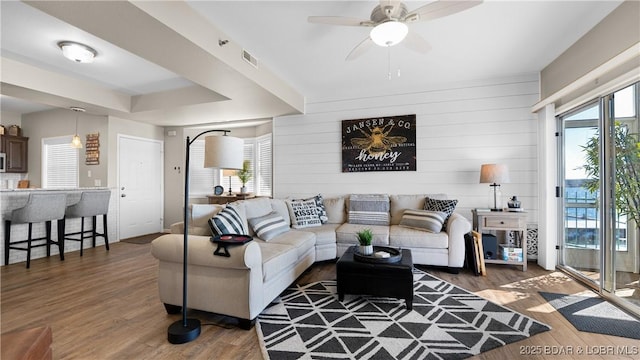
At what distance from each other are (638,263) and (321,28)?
12.0 ft

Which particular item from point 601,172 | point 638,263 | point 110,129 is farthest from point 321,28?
point 110,129

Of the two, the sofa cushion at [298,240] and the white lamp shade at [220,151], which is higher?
the white lamp shade at [220,151]

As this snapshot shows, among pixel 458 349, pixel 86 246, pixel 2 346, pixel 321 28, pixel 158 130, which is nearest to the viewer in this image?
pixel 2 346

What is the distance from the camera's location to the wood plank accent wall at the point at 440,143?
152 inches

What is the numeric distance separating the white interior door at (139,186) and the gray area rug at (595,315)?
6674mm

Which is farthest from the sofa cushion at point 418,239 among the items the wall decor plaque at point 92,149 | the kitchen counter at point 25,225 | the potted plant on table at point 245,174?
the wall decor plaque at point 92,149

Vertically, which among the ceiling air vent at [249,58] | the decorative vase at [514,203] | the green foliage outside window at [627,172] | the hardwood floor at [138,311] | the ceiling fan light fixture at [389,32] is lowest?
the hardwood floor at [138,311]

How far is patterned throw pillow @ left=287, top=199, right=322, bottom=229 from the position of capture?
389 cm

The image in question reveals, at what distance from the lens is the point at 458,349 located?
1852mm

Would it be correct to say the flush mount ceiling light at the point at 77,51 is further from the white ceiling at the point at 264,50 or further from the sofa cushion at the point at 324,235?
the sofa cushion at the point at 324,235

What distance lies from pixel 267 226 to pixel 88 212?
129 inches

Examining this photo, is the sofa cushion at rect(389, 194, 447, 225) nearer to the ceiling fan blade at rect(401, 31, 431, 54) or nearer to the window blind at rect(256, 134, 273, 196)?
the ceiling fan blade at rect(401, 31, 431, 54)

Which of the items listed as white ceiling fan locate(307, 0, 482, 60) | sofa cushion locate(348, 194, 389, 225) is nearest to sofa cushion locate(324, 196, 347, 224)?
sofa cushion locate(348, 194, 389, 225)

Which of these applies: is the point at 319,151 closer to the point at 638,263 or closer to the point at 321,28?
the point at 321,28
